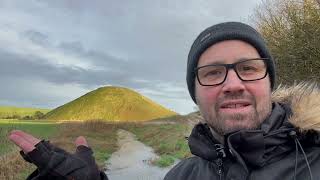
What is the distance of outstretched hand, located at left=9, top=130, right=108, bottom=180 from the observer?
7.79 feet

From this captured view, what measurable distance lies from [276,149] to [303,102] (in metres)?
0.28

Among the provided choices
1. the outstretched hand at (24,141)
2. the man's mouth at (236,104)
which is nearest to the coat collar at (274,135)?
the man's mouth at (236,104)

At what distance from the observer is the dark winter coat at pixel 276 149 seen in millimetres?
Answer: 2092

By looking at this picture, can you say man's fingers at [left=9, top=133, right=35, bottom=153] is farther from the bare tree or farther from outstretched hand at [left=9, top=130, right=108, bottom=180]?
the bare tree

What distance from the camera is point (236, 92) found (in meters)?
2.20

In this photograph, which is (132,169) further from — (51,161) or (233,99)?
(233,99)

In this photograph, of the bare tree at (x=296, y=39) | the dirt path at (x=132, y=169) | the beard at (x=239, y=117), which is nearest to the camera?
the beard at (x=239, y=117)

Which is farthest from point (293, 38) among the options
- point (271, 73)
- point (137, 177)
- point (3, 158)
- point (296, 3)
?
point (271, 73)

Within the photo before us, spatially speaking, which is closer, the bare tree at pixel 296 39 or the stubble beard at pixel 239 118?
the stubble beard at pixel 239 118

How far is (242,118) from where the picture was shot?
2199 mm

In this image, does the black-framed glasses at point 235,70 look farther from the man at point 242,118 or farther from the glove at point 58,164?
the glove at point 58,164

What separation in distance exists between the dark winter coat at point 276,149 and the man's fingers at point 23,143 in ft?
2.62

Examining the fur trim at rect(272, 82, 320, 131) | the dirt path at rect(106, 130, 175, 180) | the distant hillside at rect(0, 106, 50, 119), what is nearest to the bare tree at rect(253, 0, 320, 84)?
the dirt path at rect(106, 130, 175, 180)

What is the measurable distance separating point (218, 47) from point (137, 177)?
473 inches
